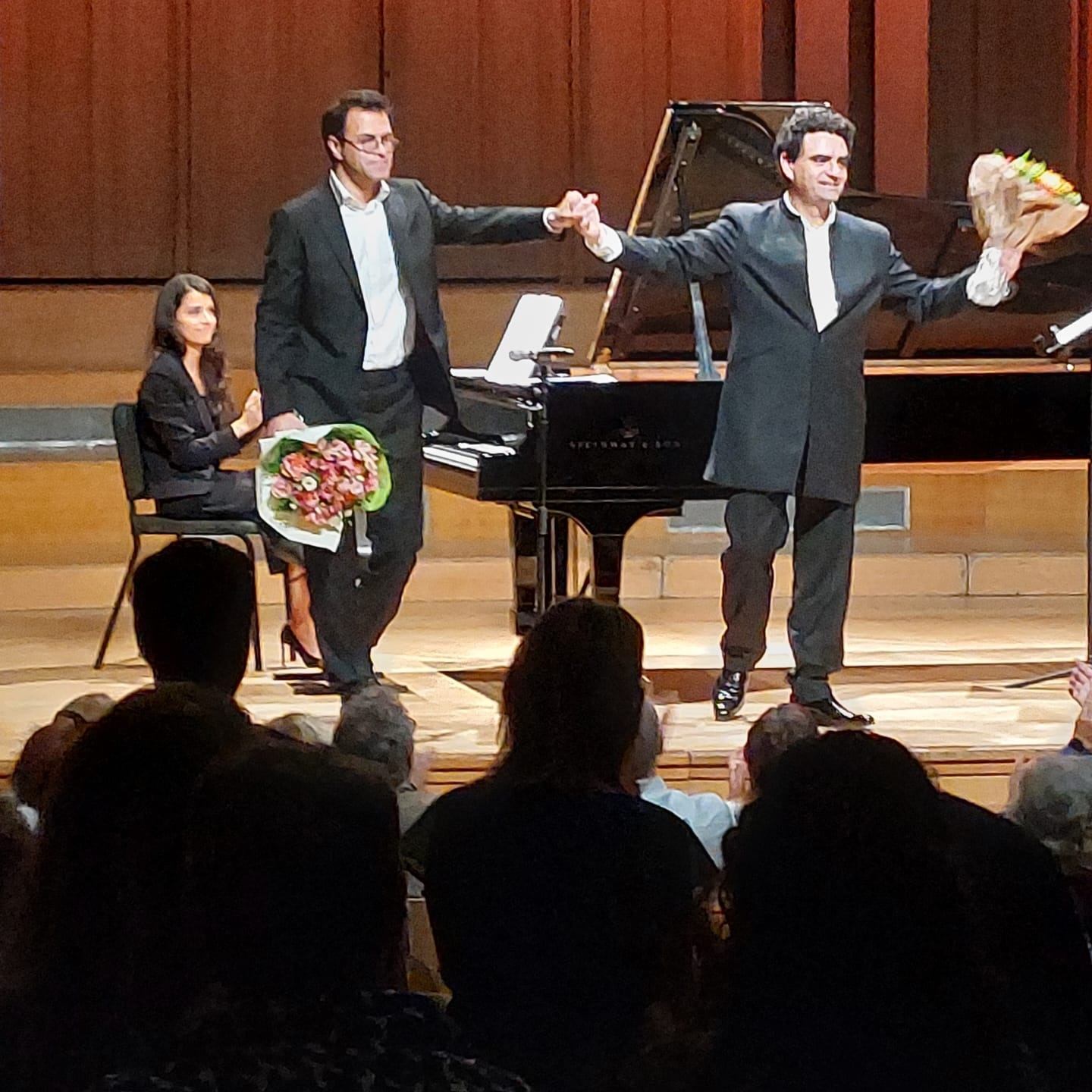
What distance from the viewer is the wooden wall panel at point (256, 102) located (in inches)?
327

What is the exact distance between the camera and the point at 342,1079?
5.90 ft

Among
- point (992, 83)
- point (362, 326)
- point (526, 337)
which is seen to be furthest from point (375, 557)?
point (992, 83)

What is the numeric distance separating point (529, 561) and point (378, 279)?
1.24 metres

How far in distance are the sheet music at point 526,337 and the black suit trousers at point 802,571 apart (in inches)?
30.4

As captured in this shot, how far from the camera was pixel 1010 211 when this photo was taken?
4848 millimetres

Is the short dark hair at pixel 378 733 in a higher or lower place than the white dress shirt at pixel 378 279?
lower

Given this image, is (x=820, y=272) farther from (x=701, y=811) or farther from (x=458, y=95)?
(x=458, y=95)

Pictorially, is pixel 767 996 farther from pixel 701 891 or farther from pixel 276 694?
pixel 276 694

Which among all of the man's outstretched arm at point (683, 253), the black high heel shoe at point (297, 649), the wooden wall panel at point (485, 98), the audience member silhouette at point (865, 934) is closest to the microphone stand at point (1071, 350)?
the man's outstretched arm at point (683, 253)

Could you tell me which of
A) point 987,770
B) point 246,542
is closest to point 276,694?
point 246,542

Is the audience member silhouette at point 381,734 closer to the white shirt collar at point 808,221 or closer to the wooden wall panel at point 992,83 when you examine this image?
the white shirt collar at point 808,221

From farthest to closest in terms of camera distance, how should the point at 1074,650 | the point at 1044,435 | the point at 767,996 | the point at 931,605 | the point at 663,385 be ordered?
1. the point at 931,605
2. the point at 1074,650
3. the point at 1044,435
4. the point at 663,385
5. the point at 767,996

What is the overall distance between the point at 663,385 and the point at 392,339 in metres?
→ 0.72

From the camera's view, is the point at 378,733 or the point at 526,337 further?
the point at 526,337
